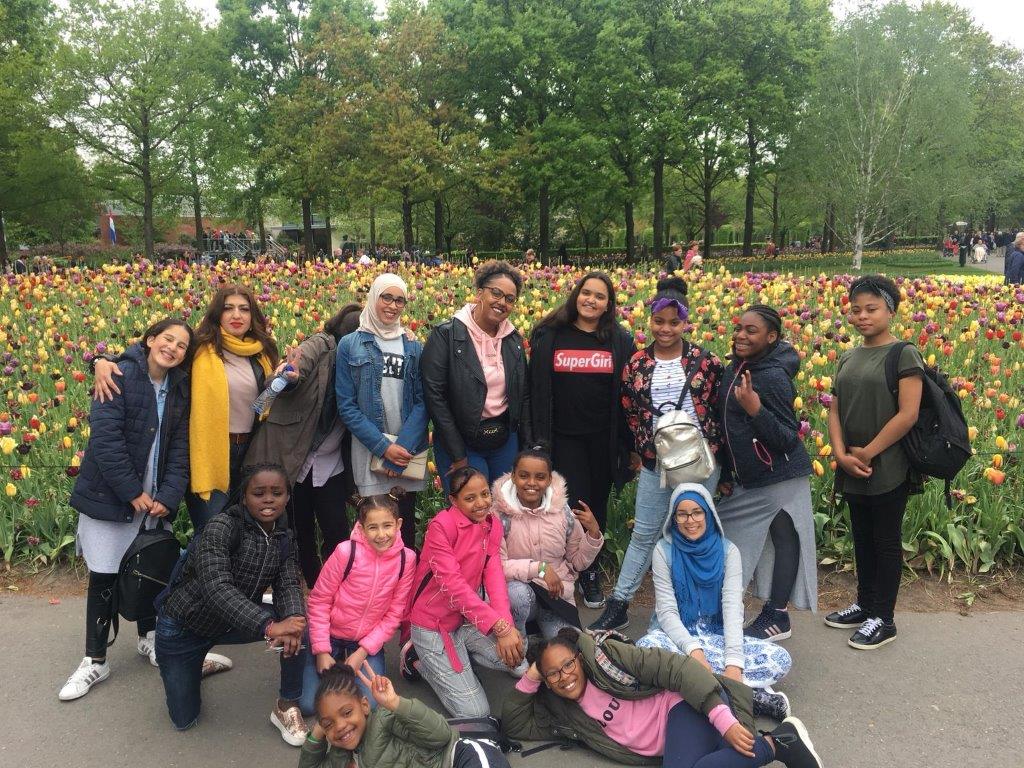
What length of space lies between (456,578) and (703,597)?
3.57 feet

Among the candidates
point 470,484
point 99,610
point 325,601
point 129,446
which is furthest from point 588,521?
point 99,610

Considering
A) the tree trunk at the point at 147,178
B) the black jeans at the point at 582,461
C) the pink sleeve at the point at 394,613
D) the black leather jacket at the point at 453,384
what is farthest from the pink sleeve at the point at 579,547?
the tree trunk at the point at 147,178

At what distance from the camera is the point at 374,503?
3.14 metres

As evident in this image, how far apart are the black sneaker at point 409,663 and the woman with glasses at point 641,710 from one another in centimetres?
57

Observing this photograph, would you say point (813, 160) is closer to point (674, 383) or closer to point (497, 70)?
point (497, 70)

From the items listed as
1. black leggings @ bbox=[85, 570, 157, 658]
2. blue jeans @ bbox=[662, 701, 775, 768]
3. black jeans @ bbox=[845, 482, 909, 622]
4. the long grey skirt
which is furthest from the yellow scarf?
black jeans @ bbox=[845, 482, 909, 622]

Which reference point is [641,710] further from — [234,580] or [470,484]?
[234,580]

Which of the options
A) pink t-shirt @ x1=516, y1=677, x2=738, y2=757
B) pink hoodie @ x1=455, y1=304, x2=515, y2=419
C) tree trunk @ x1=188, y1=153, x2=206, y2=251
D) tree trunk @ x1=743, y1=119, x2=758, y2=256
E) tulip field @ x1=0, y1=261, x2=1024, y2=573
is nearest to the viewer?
pink t-shirt @ x1=516, y1=677, x2=738, y2=757

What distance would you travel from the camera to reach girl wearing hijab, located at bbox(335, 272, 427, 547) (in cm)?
366

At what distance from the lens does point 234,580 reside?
304 cm

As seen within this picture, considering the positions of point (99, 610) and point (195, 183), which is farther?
point (195, 183)

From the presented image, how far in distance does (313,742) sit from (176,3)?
94.2 ft

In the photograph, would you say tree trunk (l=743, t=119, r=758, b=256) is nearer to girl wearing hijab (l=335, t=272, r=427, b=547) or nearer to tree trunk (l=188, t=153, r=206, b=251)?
tree trunk (l=188, t=153, r=206, b=251)

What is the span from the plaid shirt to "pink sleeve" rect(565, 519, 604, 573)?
1.30 metres
